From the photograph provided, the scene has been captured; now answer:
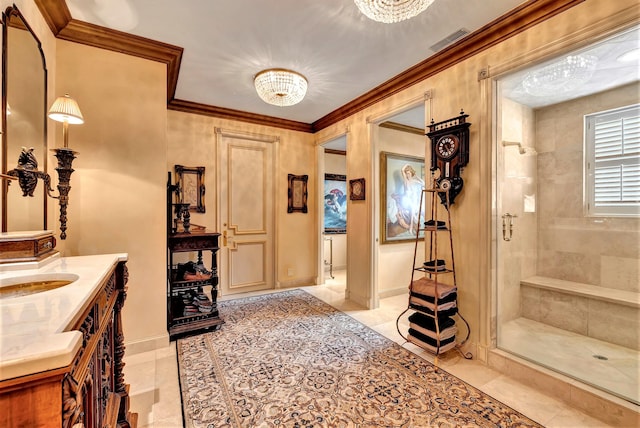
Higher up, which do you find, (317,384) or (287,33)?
(287,33)

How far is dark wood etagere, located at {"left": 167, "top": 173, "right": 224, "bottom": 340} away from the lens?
2.83 meters

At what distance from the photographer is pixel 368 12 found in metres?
1.77

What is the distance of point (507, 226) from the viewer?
8.36ft

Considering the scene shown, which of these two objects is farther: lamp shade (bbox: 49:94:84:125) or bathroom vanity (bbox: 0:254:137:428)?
lamp shade (bbox: 49:94:84:125)

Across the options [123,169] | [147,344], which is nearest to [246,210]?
[123,169]

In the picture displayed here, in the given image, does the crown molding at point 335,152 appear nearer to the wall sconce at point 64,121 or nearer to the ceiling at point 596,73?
the ceiling at point 596,73

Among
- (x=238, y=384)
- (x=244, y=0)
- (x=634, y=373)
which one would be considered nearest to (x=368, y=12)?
(x=244, y=0)

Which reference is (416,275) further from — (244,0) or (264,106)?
(244,0)

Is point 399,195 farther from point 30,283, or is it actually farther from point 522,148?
point 30,283

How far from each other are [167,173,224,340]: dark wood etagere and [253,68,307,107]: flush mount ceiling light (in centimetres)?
143

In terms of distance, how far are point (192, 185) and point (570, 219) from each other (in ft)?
15.0

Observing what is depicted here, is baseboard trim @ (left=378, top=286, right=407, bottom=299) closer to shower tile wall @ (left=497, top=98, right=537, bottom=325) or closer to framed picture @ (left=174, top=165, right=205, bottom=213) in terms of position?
shower tile wall @ (left=497, top=98, right=537, bottom=325)

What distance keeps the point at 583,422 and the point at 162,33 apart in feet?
13.6

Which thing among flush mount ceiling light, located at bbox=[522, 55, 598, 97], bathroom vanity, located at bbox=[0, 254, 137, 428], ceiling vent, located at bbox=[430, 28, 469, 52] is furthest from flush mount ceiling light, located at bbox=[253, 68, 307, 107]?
bathroom vanity, located at bbox=[0, 254, 137, 428]
